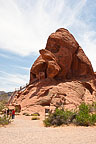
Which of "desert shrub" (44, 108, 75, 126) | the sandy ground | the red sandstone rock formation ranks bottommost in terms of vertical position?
the sandy ground

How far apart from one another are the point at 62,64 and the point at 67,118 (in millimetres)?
16395

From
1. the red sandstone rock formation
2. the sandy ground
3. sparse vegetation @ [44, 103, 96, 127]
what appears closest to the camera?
the sandy ground

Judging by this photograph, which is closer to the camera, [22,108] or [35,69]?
[22,108]

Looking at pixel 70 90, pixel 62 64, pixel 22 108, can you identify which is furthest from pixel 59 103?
pixel 62 64

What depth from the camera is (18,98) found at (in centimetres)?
2669

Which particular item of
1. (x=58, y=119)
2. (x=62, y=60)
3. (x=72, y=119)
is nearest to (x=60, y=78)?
(x=62, y=60)

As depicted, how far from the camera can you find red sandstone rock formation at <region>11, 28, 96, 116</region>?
22.4 meters

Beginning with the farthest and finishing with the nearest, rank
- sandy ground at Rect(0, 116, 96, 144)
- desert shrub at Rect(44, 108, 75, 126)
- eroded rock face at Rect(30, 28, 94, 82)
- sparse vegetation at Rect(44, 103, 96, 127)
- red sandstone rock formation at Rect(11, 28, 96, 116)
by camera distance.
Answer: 1. eroded rock face at Rect(30, 28, 94, 82)
2. red sandstone rock formation at Rect(11, 28, 96, 116)
3. desert shrub at Rect(44, 108, 75, 126)
4. sparse vegetation at Rect(44, 103, 96, 127)
5. sandy ground at Rect(0, 116, 96, 144)

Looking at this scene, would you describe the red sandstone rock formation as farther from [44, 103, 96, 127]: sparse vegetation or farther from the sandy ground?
the sandy ground

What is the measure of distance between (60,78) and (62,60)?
3.34 meters

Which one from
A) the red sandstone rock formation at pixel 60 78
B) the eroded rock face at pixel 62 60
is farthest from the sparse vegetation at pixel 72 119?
the eroded rock face at pixel 62 60

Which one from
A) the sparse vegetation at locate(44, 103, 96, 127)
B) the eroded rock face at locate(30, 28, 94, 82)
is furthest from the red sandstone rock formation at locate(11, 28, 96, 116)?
the sparse vegetation at locate(44, 103, 96, 127)

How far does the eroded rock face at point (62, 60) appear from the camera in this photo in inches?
1003

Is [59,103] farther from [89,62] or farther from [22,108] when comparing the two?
[89,62]
